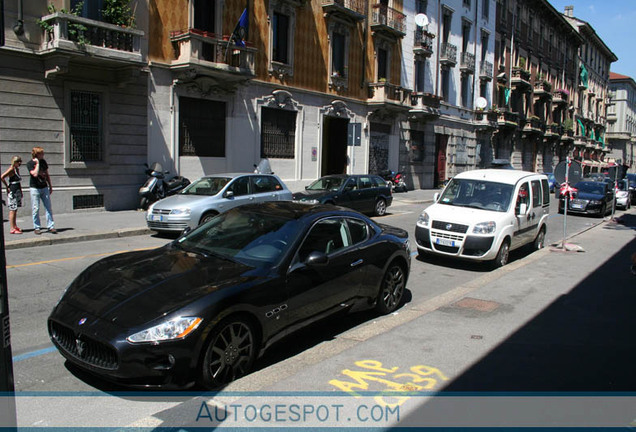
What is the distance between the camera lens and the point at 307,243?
5.60 meters

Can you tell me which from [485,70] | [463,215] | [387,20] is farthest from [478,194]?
[485,70]

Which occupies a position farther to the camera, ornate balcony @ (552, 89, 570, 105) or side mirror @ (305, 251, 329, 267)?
ornate balcony @ (552, 89, 570, 105)

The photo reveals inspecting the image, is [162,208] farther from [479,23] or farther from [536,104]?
[536,104]

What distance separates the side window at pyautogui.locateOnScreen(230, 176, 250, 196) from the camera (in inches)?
535

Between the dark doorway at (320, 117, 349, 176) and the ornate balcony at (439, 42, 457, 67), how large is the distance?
11380 mm

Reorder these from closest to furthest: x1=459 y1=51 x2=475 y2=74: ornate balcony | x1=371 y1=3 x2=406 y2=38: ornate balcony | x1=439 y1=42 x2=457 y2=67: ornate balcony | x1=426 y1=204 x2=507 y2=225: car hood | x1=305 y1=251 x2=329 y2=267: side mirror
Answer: x1=305 y1=251 x2=329 y2=267: side mirror, x1=426 y1=204 x2=507 y2=225: car hood, x1=371 y1=3 x2=406 y2=38: ornate balcony, x1=439 y1=42 x2=457 y2=67: ornate balcony, x1=459 y1=51 x2=475 y2=74: ornate balcony

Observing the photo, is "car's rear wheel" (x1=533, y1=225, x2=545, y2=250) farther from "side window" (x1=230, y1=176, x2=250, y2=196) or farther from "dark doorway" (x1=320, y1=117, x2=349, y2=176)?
"dark doorway" (x1=320, y1=117, x2=349, y2=176)

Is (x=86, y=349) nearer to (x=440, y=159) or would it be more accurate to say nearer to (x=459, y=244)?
(x=459, y=244)

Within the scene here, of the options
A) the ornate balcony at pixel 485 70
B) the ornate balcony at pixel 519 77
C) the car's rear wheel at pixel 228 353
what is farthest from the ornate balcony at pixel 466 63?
the car's rear wheel at pixel 228 353

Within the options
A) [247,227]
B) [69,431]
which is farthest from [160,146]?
[69,431]

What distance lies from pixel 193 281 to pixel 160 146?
1459 cm

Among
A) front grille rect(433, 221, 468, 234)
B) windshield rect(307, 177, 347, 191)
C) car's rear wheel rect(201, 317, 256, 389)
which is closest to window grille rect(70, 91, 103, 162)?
windshield rect(307, 177, 347, 191)

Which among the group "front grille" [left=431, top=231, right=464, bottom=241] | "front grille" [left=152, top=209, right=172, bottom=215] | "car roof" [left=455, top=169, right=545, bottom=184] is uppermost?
"car roof" [left=455, top=169, right=545, bottom=184]

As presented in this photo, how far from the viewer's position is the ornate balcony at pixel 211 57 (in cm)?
1795
